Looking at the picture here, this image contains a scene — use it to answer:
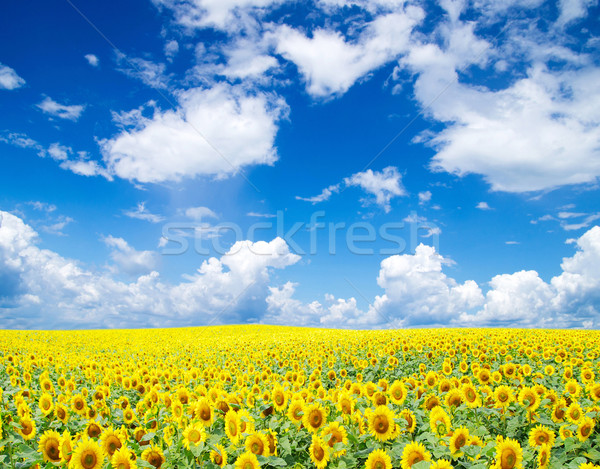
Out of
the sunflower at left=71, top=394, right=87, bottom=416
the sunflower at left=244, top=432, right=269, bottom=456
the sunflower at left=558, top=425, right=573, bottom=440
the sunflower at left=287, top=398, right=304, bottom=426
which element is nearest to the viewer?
the sunflower at left=244, top=432, right=269, bottom=456

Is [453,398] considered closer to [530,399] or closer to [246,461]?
[530,399]

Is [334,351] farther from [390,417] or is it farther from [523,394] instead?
[390,417]

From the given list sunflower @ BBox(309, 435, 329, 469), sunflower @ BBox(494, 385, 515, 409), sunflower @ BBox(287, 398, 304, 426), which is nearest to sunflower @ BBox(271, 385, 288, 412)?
sunflower @ BBox(287, 398, 304, 426)

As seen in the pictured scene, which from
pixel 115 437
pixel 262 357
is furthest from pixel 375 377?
pixel 115 437

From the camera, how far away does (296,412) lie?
17.6 feet

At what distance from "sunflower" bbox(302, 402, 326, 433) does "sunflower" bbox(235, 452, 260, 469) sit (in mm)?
1189

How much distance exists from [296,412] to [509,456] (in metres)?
2.52

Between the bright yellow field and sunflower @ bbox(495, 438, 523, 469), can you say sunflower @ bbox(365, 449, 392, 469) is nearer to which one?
the bright yellow field

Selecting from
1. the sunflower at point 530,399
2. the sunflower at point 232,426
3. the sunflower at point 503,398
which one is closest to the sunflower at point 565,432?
the sunflower at point 530,399

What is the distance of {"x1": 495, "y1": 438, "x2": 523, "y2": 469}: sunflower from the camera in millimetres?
4379

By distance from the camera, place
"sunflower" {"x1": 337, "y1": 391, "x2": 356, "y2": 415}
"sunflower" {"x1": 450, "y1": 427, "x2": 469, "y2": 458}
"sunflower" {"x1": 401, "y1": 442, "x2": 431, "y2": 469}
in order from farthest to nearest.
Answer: "sunflower" {"x1": 337, "y1": 391, "x2": 356, "y2": 415} < "sunflower" {"x1": 450, "y1": 427, "x2": 469, "y2": 458} < "sunflower" {"x1": 401, "y1": 442, "x2": 431, "y2": 469}

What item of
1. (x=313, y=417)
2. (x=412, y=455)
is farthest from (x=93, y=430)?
(x=412, y=455)

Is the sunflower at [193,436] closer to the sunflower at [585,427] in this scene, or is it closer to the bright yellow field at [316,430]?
the bright yellow field at [316,430]

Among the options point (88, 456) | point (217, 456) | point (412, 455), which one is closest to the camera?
point (412, 455)
